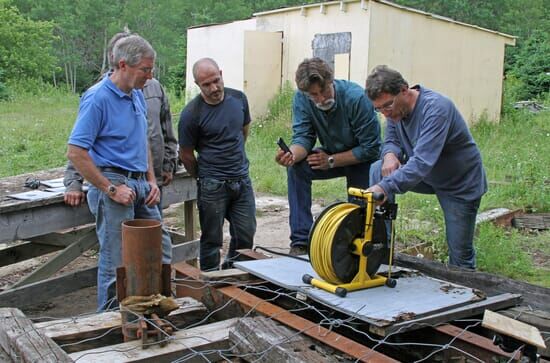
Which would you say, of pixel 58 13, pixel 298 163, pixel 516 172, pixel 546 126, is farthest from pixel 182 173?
pixel 58 13

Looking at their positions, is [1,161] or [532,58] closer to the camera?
[1,161]

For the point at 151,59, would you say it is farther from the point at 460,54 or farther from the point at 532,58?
Result: the point at 532,58

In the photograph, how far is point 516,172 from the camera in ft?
30.8

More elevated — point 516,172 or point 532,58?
point 532,58

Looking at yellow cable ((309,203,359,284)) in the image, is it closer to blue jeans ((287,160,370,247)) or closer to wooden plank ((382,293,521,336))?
wooden plank ((382,293,521,336))

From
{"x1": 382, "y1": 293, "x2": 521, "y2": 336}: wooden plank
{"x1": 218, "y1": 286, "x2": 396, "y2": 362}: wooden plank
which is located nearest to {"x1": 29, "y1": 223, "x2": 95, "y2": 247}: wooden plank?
{"x1": 218, "y1": 286, "x2": 396, "y2": 362}: wooden plank

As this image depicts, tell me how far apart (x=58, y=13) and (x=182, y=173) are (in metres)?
40.4

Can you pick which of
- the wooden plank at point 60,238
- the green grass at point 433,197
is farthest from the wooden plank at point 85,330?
the green grass at point 433,197

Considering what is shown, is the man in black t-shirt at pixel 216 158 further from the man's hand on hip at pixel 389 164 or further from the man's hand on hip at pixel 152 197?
the man's hand on hip at pixel 389 164

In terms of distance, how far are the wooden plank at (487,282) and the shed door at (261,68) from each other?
11958 millimetres

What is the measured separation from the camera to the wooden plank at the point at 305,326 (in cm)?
240

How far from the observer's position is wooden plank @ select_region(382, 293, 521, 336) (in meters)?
2.53

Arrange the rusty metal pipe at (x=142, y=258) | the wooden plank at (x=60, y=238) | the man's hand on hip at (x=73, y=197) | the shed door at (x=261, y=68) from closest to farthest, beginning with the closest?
the rusty metal pipe at (x=142, y=258), the man's hand on hip at (x=73, y=197), the wooden plank at (x=60, y=238), the shed door at (x=261, y=68)

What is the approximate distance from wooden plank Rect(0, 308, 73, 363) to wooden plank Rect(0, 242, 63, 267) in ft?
9.33
